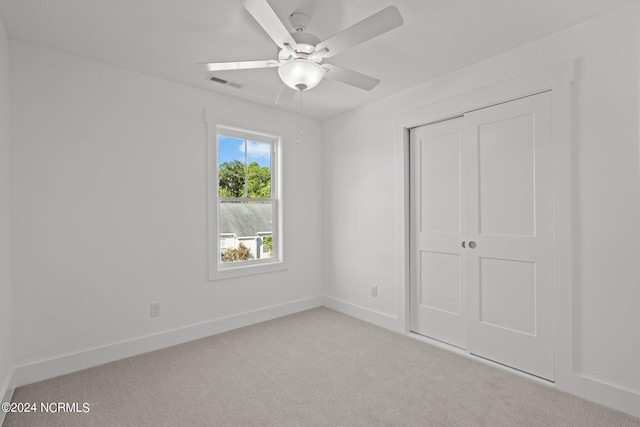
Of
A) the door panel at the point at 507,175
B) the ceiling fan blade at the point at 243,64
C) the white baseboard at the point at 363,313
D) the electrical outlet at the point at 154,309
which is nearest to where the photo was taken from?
the ceiling fan blade at the point at 243,64

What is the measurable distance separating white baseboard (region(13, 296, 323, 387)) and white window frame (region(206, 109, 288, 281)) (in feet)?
1.54

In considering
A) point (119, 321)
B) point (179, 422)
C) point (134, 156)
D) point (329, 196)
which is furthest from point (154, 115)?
point (179, 422)

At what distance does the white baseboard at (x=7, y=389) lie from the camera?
6.48 feet

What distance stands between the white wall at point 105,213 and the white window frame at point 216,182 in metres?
0.08

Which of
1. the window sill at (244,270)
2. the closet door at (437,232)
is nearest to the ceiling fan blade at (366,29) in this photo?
the closet door at (437,232)

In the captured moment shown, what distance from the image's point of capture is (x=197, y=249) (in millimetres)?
3268

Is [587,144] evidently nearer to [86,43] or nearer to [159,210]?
[159,210]

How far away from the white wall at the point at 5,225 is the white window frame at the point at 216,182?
1.48m

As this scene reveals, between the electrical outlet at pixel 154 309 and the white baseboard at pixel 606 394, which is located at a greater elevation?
the electrical outlet at pixel 154 309

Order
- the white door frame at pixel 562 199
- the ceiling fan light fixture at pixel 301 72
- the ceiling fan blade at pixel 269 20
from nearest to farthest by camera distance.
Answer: the ceiling fan blade at pixel 269 20
the ceiling fan light fixture at pixel 301 72
the white door frame at pixel 562 199

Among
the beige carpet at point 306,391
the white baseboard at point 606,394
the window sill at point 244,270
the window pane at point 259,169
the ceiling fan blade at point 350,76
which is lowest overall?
the beige carpet at point 306,391

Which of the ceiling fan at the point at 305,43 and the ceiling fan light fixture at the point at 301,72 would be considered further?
the ceiling fan light fixture at the point at 301,72

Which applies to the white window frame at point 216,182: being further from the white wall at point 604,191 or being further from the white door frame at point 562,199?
the white door frame at point 562,199

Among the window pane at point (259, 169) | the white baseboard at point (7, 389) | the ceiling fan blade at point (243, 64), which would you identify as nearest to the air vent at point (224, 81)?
the window pane at point (259, 169)
